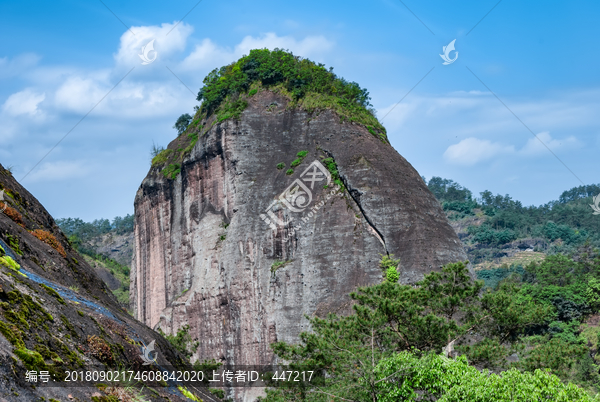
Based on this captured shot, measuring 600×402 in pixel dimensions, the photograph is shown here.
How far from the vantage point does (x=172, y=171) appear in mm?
43750

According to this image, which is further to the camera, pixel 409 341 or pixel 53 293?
pixel 409 341

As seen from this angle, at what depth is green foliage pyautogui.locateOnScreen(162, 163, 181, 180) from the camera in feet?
143

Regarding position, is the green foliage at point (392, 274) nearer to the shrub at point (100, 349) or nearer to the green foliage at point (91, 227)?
the shrub at point (100, 349)

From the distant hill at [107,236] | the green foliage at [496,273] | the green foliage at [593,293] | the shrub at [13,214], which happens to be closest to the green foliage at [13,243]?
the shrub at [13,214]

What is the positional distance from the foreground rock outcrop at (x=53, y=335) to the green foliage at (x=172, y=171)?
28722 millimetres

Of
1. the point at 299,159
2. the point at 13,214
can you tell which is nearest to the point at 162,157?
→ the point at 299,159

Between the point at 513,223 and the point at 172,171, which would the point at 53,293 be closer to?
the point at 172,171

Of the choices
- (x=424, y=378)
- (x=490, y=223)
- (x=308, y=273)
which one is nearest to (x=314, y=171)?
(x=308, y=273)

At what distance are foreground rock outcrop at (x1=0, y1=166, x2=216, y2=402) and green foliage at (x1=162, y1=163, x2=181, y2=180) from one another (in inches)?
1131

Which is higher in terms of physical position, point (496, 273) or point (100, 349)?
point (496, 273)

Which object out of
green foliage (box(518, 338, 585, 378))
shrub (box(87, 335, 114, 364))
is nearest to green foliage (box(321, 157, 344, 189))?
green foliage (box(518, 338, 585, 378))

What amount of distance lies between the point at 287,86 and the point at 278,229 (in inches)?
441

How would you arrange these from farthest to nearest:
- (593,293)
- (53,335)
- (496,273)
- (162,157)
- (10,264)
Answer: (496,273) → (593,293) → (162,157) → (10,264) → (53,335)

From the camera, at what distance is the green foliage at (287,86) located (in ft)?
132
